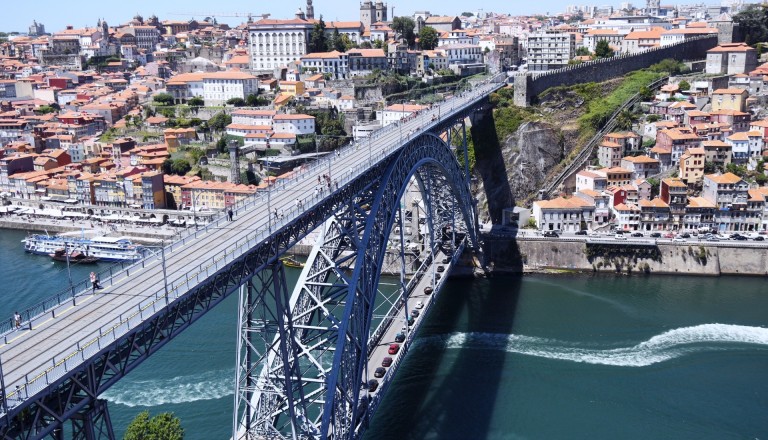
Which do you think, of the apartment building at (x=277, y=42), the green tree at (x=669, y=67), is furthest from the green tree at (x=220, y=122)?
the green tree at (x=669, y=67)

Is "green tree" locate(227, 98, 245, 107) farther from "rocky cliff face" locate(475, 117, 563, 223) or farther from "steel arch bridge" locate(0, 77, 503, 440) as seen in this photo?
"steel arch bridge" locate(0, 77, 503, 440)

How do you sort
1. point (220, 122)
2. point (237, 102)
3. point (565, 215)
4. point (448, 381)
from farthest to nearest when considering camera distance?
point (237, 102) → point (220, 122) → point (565, 215) → point (448, 381)

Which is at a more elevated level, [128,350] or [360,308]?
[128,350]

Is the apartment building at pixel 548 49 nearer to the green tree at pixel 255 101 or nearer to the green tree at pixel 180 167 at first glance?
the green tree at pixel 255 101

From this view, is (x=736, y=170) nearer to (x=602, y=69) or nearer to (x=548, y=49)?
(x=602, y=69)

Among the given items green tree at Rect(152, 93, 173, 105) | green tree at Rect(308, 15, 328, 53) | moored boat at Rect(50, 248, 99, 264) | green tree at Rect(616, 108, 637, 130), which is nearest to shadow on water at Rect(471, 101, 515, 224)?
green tree at Rect(616, 108, 637, 130)

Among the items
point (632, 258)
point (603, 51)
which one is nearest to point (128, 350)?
point (632, 258)
